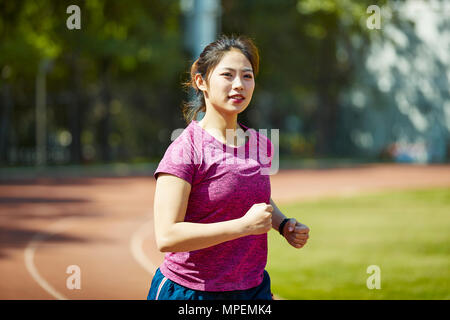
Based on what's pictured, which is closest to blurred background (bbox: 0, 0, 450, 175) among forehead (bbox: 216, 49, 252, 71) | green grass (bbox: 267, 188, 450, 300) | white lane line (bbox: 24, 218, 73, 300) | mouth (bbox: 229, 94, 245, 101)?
green grass (bbox: 267, 188, 450, 300)

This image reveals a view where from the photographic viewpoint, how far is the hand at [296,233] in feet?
9.05

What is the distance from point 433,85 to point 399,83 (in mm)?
2110

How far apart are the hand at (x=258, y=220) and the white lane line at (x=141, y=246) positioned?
598 centimetres

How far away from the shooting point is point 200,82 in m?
2.66

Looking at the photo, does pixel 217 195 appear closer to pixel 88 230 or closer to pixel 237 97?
pixel 237 97

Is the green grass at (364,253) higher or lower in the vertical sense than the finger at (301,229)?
lower

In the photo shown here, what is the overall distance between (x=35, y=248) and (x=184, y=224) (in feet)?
27.3

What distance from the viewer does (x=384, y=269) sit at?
8156 mm

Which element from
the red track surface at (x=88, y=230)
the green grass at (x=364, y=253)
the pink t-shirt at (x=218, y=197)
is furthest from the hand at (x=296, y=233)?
the red track surface at (x=88, y=230)

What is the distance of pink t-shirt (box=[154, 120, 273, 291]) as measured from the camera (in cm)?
245

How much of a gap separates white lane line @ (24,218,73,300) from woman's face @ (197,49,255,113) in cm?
486

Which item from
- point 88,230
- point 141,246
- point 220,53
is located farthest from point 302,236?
point 88,230

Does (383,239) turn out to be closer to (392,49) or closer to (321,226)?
(321,226)

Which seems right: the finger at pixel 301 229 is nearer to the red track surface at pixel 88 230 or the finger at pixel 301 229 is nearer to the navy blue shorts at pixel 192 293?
the navy blue shorts at pixel 192 293
